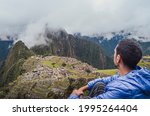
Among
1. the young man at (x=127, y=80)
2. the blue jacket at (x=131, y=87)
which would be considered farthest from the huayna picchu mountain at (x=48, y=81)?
the blue jacket at (x=131, y=87)

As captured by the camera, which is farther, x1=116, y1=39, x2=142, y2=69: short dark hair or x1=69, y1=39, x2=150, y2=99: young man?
x1=116, y1=39, x2=142, y2=69: short dark hair

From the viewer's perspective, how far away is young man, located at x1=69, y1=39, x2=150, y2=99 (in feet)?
22.0

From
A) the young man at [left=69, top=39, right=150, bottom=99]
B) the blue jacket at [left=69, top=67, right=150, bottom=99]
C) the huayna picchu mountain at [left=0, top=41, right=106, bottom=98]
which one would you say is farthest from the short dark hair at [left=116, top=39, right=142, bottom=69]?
the huayna picchu mountain at [left=0, top=41, right=106, bottom=98]

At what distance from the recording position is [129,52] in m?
7.28

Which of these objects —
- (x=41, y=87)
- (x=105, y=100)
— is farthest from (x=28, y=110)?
(x=41, y=87)

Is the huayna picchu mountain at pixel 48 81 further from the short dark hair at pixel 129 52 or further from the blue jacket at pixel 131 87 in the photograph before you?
the blue jacket at pixel 131 87

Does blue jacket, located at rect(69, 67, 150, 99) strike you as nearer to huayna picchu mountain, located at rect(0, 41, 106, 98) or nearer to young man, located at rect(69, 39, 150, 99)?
young man, located at rect(69, 39, 150, 99)

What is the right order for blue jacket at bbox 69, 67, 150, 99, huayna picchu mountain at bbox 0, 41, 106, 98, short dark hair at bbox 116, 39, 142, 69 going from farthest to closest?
huayna picchu mountain at bbox 0, 41, 106, 98 < short dark hair at bbox 116, 39, 142, 69 < blue jacket at bbox 69, 67, 150, 99

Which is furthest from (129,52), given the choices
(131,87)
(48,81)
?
(48,81)

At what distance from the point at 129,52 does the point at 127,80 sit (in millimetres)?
652

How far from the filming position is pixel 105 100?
682 cm

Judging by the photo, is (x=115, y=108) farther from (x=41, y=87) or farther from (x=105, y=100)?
(x=41, y=87)

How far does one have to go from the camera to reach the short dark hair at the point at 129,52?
23.9 ft


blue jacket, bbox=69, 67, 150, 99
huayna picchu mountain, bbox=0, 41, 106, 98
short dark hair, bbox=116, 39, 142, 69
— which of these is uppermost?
huayna picchu mountain, bbox=0, 41, 106, 98
